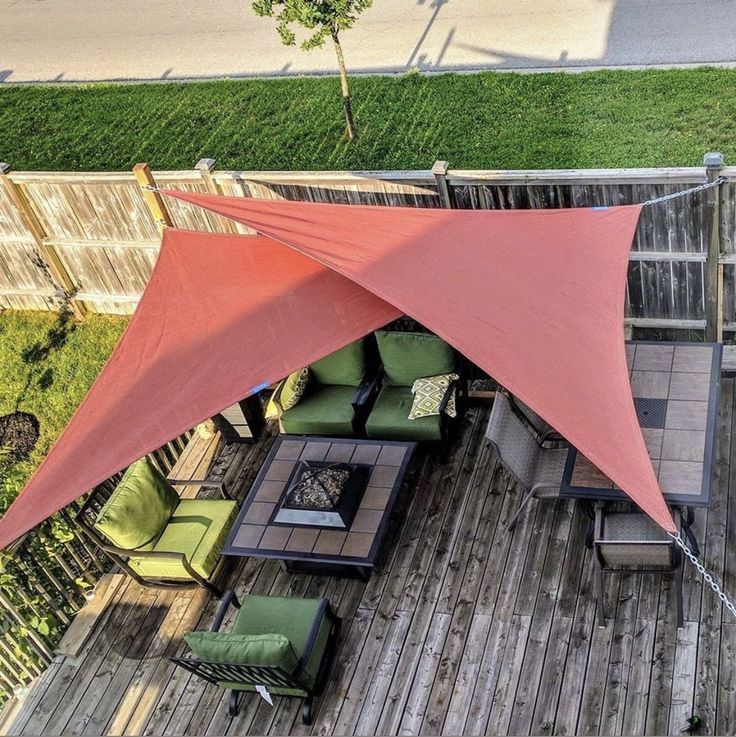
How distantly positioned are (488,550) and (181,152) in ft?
22.5

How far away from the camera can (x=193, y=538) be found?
5918 millimetres

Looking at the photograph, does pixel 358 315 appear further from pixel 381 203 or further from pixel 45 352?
pixel 45 352

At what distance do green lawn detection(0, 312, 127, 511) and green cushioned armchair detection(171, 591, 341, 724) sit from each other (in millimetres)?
3520

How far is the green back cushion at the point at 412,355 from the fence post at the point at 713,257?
1761 millimetres

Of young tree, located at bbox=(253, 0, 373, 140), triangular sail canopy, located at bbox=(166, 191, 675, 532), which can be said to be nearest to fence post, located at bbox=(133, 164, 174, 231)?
triangular sail canopy, located at bbox=(166, 191, 675, 532)

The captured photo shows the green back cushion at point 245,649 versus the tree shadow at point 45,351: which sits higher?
the green back cushion at point 245,649

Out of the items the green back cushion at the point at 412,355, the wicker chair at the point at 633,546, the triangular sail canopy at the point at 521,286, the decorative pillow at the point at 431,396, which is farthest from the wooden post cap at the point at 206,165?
the wicker chair at the point at 633,546

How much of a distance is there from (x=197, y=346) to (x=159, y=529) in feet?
3.98

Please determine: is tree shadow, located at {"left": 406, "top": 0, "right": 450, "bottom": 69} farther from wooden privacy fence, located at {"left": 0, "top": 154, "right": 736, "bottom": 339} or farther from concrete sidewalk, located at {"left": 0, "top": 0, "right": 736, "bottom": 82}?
wooden privacy fence, located at {"left": 0, "top": 154, "right": 736, "bottom": 339}

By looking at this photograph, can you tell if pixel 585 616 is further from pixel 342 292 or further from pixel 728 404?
pixel 342 292

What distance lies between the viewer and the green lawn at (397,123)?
9.15 metres

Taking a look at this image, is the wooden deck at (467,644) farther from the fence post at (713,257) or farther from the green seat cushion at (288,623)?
the fence post at (713,257)

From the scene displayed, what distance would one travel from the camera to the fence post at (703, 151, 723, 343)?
566 centimetres

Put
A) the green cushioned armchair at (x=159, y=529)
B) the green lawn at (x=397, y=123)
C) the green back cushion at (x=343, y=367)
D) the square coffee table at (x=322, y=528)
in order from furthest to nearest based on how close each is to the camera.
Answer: the green lawn at (x=397, y=123) → the green back cushion at (x=343, y=367) → the green cushioned armchair at (x=159, y=529) → the square coffee table at (x=322, y=528)
